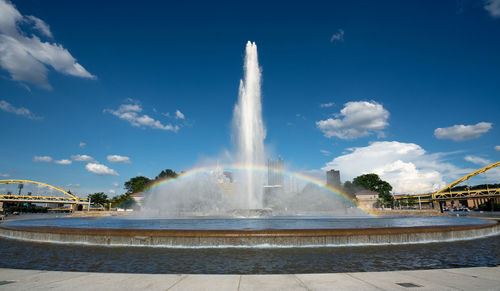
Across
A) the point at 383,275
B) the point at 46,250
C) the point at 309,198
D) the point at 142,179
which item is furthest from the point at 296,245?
the point at 142,179

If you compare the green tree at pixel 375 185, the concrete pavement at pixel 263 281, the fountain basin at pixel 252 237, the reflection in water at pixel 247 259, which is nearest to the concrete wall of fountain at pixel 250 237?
the fountain basin at pixel 252 237

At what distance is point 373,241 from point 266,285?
32.6 ft

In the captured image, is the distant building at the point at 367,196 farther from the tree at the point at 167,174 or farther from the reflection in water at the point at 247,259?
the reflection in water at the point at 247,259

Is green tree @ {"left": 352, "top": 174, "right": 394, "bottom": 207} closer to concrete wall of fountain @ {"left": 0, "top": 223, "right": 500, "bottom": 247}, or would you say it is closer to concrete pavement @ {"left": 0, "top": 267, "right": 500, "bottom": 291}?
concrete wall of fountain @ {"left": 0, "top": 223, "right": 500, "bottom": 247}

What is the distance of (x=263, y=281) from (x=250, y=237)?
6.94 meters

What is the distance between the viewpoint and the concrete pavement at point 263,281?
5805mm

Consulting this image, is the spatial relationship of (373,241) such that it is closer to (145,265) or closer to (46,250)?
(145,265)

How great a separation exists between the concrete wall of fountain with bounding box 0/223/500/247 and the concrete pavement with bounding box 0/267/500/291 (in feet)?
21.3

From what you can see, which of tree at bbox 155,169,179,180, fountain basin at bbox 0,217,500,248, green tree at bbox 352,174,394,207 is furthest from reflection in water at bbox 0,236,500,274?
green tree at bbox 352,174,394,207

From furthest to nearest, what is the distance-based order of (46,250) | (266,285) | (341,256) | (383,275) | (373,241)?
(373,241) → (46,250) → (341,256) → (383,275) → (266,285)

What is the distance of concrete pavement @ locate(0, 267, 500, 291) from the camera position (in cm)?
580

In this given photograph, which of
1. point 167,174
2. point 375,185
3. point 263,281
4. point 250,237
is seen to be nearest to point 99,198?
point 167,174

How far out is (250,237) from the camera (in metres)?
13.2

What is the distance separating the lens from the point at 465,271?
7.00m
